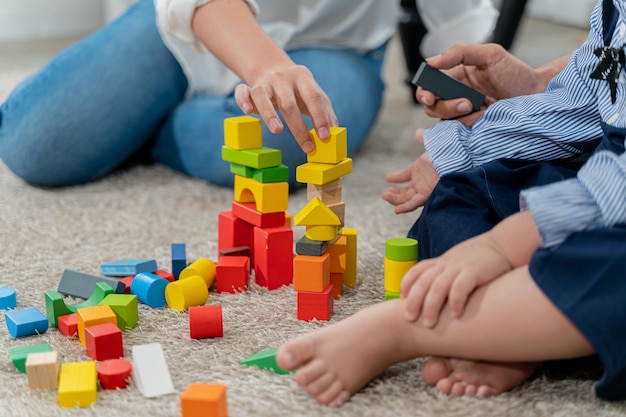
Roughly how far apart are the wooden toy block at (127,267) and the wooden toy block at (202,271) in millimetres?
46

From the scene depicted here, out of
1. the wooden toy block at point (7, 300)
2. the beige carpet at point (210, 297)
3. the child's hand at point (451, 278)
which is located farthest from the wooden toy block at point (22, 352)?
the child's hand at point (451, 278)

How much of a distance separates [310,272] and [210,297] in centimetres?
15

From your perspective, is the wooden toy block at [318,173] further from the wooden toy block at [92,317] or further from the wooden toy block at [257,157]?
the wooden toy block at [92,317]

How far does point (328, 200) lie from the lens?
34.6 inches

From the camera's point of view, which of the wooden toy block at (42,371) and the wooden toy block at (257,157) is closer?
the wooden toy block at (42,371)

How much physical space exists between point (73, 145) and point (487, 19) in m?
0.77

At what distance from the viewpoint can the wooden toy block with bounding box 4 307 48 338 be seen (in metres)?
0.81

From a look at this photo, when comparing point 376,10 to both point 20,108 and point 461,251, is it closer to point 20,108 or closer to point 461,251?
point 20,108

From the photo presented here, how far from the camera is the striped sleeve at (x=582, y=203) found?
2.19 ft

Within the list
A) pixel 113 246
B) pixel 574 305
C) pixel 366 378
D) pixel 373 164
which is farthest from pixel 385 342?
pixel 373 164

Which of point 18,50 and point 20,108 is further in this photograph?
point 18,50

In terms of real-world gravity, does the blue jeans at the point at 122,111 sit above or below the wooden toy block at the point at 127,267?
above

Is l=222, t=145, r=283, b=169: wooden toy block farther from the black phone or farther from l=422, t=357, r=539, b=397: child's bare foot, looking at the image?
l=422, t=357, r=539, b=397: child's bare foot

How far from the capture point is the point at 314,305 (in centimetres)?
84
